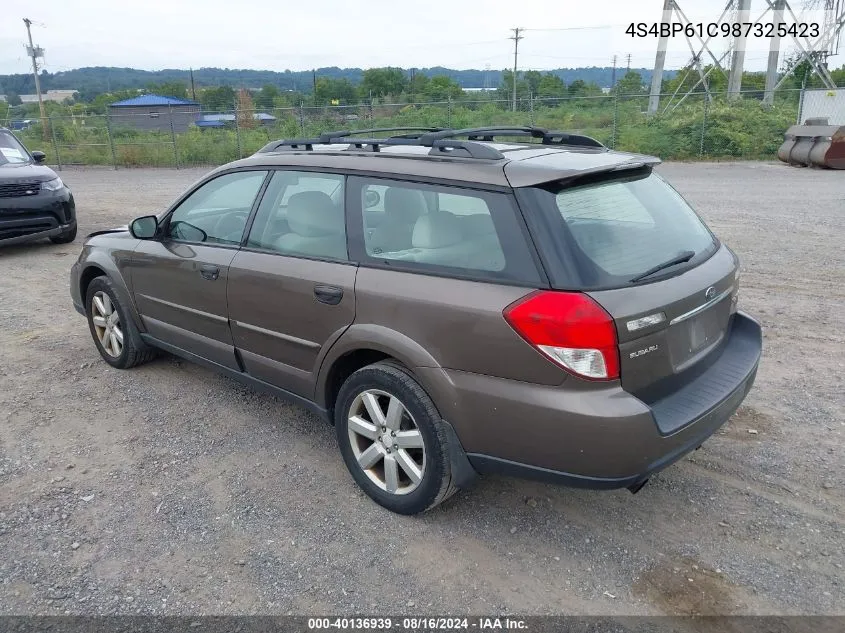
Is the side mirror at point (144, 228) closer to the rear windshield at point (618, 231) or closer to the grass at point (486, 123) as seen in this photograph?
the rear windshield at point (618, 231)

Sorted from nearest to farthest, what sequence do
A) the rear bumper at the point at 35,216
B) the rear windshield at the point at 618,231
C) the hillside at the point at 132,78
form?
1. the rear windshield at the point at 618,231
2. the rear bumper at the point at 35,216
3. the hillside at the point at 132,78

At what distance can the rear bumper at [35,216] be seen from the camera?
351 inches

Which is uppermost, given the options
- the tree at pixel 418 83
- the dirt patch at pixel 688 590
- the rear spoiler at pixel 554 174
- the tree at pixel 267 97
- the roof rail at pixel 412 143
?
the tree at pixel 418 83

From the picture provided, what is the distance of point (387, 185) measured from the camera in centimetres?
333

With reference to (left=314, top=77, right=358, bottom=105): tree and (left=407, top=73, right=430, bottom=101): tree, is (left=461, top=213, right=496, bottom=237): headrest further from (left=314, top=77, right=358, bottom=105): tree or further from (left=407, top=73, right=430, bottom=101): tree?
(left=407, top=73, right=430, bottom=101): tree

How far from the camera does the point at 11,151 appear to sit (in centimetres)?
998

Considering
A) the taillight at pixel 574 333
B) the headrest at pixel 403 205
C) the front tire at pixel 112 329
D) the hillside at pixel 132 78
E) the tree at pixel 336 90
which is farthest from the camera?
the hillside at pixel 132 78

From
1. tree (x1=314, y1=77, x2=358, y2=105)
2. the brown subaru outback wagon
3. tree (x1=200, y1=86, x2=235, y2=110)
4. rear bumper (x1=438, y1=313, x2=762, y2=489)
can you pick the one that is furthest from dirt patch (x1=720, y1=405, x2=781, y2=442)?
tree (x1=200, y1=86, x2=235, y2=110)

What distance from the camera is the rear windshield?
2.72m

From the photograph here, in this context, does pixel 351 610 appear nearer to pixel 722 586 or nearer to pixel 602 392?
pixel 602 392

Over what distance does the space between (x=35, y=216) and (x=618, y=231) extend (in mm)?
8752

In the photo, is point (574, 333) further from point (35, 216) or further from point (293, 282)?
point (35, 216)

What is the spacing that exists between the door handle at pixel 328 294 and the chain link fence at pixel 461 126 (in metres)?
20.6

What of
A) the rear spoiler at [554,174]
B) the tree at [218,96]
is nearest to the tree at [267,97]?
the tree at [218,96]
